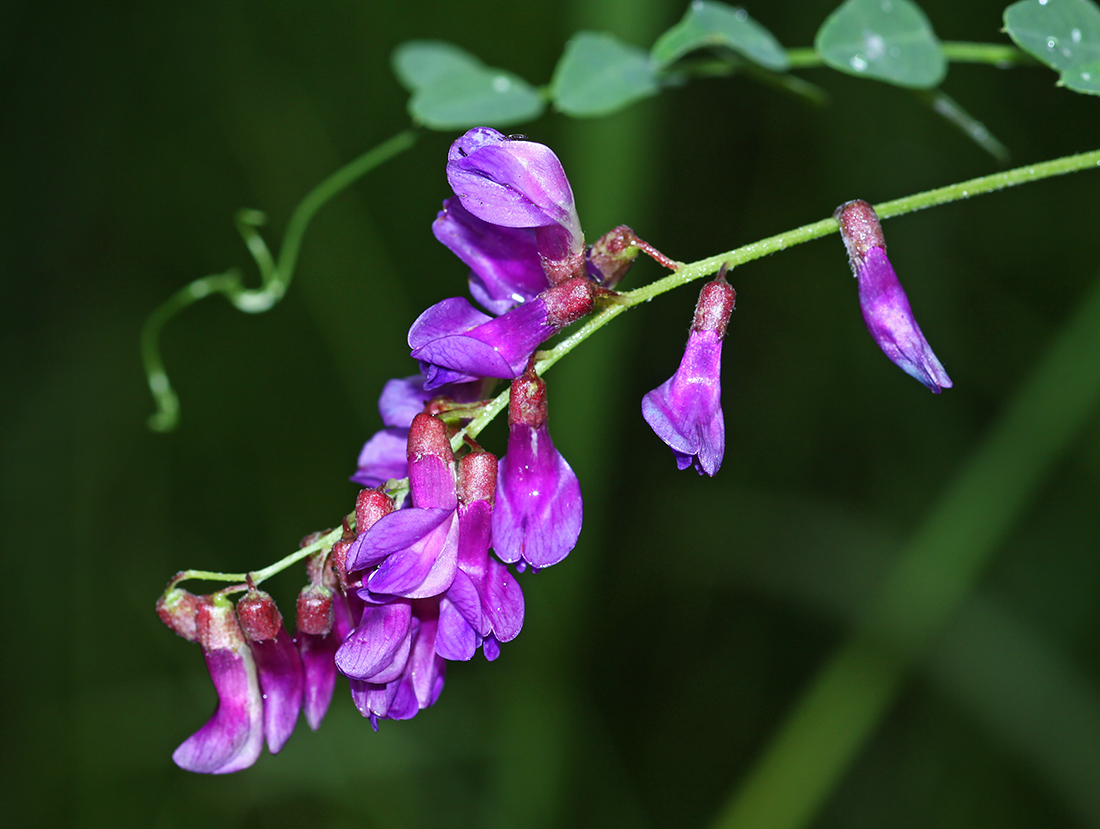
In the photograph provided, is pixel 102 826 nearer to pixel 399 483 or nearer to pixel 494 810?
pixel 494 810

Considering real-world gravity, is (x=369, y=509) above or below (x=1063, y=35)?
below

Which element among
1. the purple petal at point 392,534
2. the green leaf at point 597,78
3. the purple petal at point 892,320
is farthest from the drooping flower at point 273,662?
the green leaf at point 597,78

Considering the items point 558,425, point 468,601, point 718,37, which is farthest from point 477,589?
point 558,425

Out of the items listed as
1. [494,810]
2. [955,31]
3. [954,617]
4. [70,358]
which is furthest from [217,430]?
[955,31]

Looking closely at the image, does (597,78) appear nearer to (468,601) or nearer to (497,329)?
(497,329)

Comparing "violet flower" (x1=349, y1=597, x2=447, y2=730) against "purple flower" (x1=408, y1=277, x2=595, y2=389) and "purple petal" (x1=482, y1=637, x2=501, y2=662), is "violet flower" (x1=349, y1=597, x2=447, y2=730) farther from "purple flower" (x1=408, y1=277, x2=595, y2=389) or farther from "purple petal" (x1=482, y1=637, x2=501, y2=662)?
"purple flower" (x1=408, y1=277, x2=595, y2=389)

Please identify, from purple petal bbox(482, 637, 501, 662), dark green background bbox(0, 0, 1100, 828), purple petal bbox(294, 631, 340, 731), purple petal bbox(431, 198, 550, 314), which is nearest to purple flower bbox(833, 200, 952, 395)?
purple petal bbox(431, 198, 550, 314)
